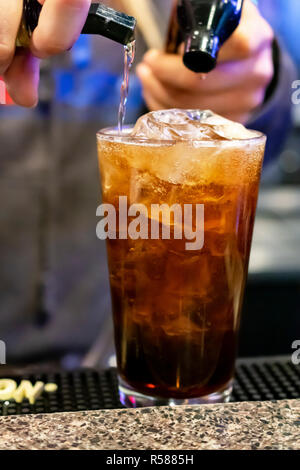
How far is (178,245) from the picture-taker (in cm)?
96

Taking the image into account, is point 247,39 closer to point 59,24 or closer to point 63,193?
point 59,24

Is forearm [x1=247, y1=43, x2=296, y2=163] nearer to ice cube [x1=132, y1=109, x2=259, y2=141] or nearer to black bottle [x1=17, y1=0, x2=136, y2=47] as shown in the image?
ice cube [x1=132, y1=109, x2=259, y2=141]

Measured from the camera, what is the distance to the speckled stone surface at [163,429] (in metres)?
0.75

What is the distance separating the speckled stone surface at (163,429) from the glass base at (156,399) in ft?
0.48

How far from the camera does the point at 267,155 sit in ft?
7.40

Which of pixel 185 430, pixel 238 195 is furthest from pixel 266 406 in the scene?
pixel 238 195

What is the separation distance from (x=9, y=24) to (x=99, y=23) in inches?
5.5

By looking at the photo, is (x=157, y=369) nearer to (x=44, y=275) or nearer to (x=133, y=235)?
(x=133, y=235)

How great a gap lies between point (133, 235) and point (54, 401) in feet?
1.03

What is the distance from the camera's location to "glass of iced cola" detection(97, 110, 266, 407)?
0.94 meters

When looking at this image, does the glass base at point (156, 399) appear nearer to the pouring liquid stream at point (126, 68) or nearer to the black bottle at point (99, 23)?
the pouring liquid stream at point (126, 68)

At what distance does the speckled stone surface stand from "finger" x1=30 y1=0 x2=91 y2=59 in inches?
21.7

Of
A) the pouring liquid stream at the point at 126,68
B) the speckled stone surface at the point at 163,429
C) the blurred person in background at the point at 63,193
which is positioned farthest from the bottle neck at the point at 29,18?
the blurred person in background at the point at 63,193

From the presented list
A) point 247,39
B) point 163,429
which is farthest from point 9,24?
point 247,39
